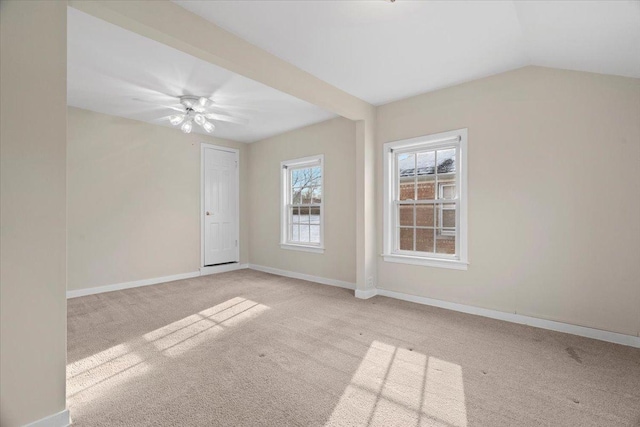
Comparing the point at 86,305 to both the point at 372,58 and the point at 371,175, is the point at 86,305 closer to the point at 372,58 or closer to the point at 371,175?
the point at 371,175

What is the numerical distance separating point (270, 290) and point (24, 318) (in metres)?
3.08

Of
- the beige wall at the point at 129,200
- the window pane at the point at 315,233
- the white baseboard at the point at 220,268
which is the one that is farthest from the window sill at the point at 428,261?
the beige wall at the point at 129,200

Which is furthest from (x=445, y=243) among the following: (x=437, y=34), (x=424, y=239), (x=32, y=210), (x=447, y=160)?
(x=32, y=210)

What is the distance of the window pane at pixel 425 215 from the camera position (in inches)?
149

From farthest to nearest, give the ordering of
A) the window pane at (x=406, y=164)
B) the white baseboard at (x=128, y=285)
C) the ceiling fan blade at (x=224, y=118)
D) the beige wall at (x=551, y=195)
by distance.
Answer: the ceiling fan blade at (x=224, y=118)
the white baseboard at (x=128, y=285)
the window pane at (x=406, y=164)
the beige wall at (x=551, y=195)

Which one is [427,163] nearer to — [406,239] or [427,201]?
[427,201]

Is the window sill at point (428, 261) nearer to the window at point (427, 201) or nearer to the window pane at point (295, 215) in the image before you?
the window at point (427, 201)

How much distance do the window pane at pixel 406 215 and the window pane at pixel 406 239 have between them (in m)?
0.09

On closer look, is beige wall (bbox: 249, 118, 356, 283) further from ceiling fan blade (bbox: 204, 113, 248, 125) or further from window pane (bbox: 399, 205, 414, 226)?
ceiling fan blade (bbox: 204, 113, 248, 125)

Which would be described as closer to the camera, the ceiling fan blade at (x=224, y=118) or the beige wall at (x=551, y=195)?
the beige wall at (x=551, y=195)

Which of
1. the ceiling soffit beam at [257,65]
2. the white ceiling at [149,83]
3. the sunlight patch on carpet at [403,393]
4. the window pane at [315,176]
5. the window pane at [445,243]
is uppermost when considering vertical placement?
A: the white ceiling at [149,83]

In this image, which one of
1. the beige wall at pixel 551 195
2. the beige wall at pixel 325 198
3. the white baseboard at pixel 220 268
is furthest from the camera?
the white baseboard at pixel 220 268

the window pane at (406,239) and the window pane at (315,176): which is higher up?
the window pane at (315,176)

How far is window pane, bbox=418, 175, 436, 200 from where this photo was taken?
12.4 ft
